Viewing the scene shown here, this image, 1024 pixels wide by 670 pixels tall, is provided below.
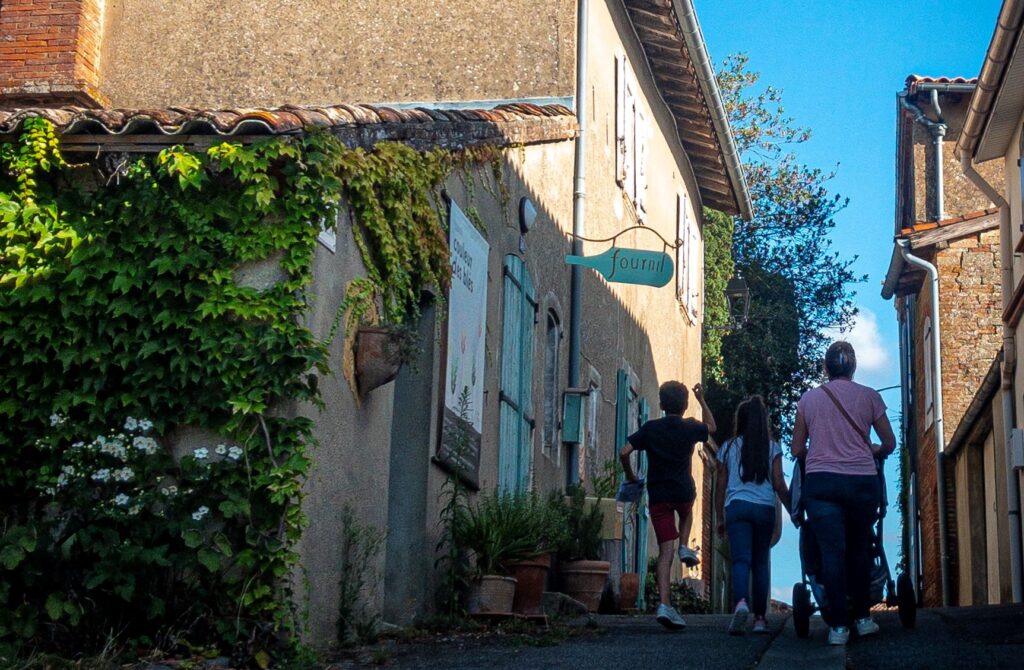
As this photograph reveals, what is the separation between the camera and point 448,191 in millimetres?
10078

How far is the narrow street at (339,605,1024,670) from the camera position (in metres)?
7.04

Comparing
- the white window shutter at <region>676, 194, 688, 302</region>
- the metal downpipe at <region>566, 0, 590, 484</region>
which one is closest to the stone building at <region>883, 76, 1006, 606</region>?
the white window shutter at <region>676, 194, 688, 302</region>

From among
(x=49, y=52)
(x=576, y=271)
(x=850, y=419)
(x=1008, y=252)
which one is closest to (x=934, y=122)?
(x=1008, y=252)

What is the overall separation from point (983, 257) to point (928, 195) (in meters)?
2.17

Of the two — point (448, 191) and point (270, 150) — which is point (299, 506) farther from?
point (448, 191)

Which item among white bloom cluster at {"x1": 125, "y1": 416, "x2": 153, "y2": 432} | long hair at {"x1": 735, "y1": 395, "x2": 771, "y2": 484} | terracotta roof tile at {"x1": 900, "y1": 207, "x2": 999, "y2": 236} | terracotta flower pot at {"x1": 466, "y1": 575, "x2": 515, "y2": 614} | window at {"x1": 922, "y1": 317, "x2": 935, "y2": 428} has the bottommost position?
terracotta flower pot at {"x1": 466, "y1": 575, "x2": 515, "y2": 614}

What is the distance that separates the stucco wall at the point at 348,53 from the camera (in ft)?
43.3

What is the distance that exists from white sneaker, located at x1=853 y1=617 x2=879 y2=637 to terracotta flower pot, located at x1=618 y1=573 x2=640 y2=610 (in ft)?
22.3

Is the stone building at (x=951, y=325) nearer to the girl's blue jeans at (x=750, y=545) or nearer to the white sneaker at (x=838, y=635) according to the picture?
the girl's blue jeans at (x=750, y=545)

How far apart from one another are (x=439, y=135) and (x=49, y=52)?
543cm

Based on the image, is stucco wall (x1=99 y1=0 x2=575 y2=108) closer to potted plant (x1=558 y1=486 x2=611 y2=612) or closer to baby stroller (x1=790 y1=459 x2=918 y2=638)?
potted plant (x1=558 y1=486 x2=611 y2=612)

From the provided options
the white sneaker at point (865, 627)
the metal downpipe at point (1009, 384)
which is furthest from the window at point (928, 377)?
the white sneaker at point (865, 627)

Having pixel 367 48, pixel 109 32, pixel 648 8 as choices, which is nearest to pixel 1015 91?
pixel 648 8

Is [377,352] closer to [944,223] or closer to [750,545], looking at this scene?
[750,545]
